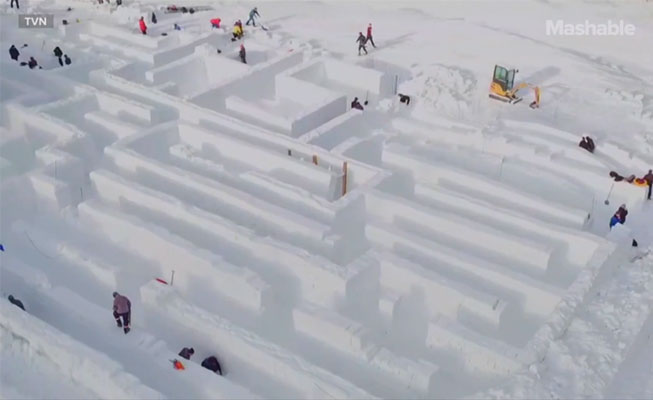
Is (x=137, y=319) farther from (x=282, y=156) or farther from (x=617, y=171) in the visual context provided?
(x=617, y=171)

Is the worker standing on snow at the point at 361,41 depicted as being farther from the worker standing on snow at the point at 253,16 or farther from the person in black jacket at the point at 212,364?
the person in black jacket at the point at 212,364

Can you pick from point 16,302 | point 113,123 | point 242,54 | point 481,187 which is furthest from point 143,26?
point 16,302

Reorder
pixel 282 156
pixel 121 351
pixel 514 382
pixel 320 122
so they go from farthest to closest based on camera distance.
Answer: pixel 320 122 < pixel 282 156 < pixel 121 351 < pixel 514 382

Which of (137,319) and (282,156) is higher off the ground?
(282,156)

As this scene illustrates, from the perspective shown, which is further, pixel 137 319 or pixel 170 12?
pixel 170 12

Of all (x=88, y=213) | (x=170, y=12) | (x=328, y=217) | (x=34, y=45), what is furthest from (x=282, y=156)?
(x=170, y=12)

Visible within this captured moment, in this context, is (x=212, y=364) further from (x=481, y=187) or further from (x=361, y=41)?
(x=361, y=41)
